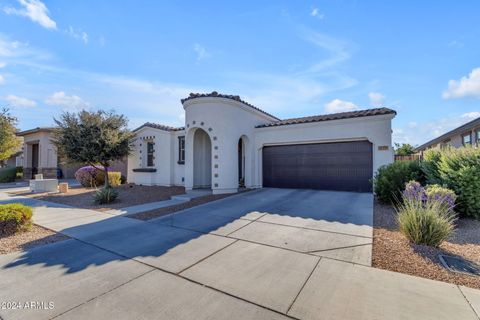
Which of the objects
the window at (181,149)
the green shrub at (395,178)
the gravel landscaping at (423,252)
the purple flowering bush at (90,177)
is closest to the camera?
the gravel landscaping at (423,252)

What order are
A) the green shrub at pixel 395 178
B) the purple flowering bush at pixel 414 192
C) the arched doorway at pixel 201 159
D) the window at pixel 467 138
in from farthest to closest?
the window at pixel 467 138
the arched doorway at pixel 201 159
the green shrub at pixel 395 178
the purple flowering bush at pixel 414 192

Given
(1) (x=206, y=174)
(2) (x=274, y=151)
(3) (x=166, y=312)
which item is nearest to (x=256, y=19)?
(2) (x=274, y=151)

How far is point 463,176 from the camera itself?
622cm

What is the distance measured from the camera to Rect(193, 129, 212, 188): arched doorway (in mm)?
12680

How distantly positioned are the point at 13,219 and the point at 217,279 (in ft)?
18.8

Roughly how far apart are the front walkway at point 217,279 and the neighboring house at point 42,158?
1605 centimetres

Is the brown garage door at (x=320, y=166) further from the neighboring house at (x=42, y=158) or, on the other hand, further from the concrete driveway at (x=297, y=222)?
the neighboring house at (x=42, y=158)

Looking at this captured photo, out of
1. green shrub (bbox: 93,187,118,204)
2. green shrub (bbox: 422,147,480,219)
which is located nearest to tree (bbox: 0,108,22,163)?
green shrub (bbox: 93,187,118,204)

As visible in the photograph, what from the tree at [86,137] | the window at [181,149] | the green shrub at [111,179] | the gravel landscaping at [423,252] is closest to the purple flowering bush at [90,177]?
the green shrub at [111,179]

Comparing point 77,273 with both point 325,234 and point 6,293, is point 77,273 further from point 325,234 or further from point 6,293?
point 325,234

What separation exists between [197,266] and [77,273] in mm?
1846

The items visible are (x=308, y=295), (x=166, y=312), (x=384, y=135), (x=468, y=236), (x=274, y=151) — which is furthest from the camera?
(x=274, y=151)

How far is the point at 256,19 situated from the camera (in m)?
8.16

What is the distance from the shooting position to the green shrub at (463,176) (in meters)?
6.13
